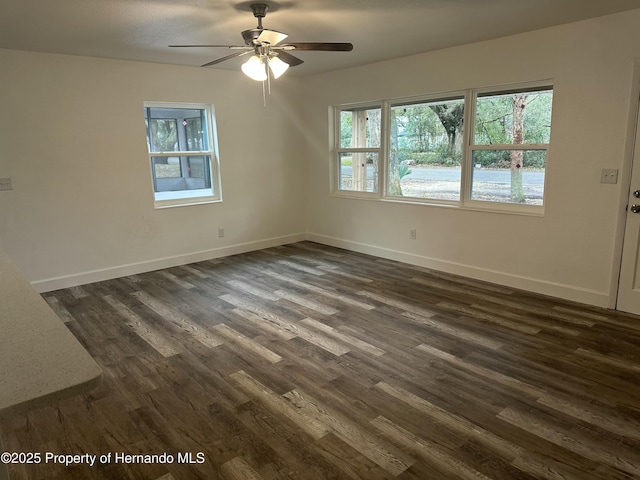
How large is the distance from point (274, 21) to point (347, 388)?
9.41 ft

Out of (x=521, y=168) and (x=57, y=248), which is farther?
(x=57, y=248)

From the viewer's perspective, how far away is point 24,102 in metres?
4.26

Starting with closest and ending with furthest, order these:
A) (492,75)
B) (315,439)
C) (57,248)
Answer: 1. (315,439)
2. (492,75)
3. (57,248)

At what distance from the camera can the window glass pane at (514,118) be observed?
412 centimetres

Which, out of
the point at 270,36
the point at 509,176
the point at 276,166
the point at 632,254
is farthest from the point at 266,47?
the point at 632,254

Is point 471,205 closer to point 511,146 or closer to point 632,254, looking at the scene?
point 511,146

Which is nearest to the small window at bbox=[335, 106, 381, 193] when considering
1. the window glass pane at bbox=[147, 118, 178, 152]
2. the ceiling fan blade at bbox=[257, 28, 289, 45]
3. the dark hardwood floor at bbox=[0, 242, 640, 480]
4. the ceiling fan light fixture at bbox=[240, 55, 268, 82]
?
the dark hardwood floor at bbox=[0, 242, 640, 480]

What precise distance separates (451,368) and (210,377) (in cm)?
162

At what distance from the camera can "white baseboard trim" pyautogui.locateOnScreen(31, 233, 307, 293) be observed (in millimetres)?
4675

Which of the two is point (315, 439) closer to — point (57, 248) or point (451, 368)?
point (451, 368)

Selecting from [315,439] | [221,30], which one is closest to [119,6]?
[221,30]

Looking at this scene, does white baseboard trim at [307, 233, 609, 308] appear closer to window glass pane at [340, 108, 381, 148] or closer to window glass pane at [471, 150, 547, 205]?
window glass pane at [471, 150, 547, 205]

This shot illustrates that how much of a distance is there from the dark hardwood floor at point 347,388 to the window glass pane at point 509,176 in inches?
38.8

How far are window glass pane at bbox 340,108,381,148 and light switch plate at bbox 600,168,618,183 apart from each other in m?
2.63
